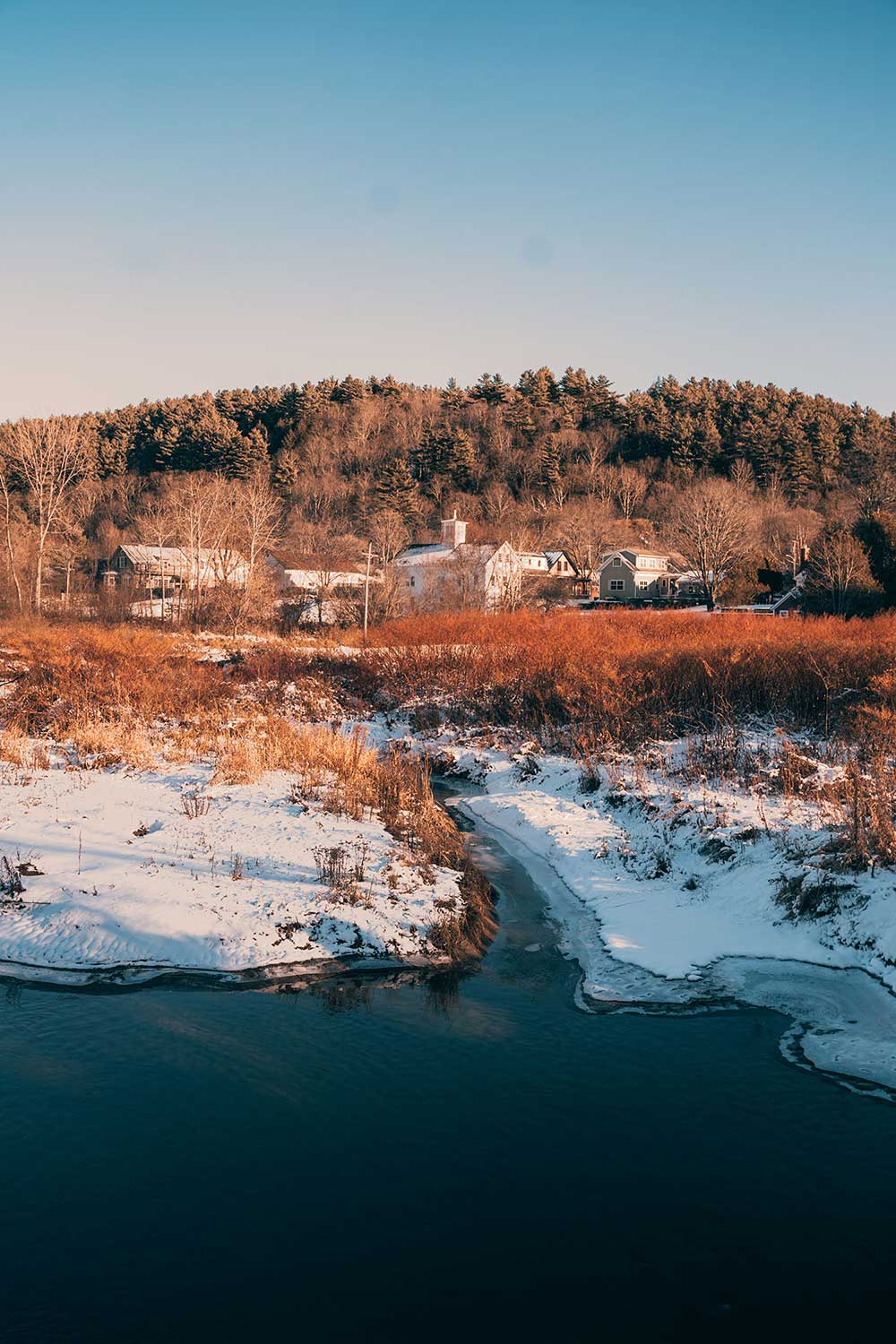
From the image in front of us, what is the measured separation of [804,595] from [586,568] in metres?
40.6

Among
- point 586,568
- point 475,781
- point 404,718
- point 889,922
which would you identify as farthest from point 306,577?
point 889,922

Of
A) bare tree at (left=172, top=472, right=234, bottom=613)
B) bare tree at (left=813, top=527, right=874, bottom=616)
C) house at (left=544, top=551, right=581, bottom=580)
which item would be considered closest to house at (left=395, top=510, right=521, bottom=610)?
house at (left=544, top=551, right=581, bottom=580)

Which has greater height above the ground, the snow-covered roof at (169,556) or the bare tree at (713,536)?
the bare tree at (713,536)

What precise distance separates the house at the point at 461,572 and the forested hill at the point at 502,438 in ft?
78.3

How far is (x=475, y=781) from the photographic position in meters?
19.1

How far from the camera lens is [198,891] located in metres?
10.9

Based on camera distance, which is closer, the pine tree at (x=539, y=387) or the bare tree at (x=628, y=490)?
the bare tree at (x=628, y=490)

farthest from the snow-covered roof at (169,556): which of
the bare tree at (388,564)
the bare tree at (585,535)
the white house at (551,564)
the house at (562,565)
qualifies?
the bare tree at (585,535)

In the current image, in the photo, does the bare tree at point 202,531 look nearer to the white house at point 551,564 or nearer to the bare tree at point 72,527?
the bare tree at point 72,527

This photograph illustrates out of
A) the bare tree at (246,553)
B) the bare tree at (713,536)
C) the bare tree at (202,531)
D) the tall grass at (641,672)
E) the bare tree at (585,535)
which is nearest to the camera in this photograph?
the tall grass at (641,672)

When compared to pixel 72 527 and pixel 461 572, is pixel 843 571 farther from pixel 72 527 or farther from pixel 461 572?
pixel 72 527

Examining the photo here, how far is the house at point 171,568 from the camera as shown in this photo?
→ 5819 cm

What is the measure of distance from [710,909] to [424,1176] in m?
5.81

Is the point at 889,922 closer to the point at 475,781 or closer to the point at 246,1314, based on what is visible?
the point at 246,1314
